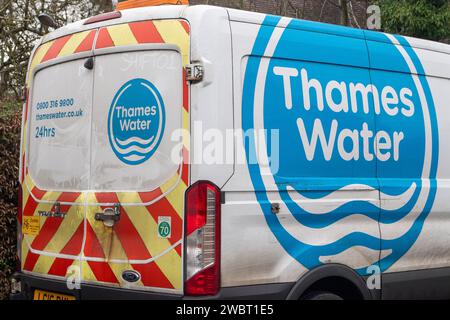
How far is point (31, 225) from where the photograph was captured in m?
4.73

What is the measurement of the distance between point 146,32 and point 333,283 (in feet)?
6.95

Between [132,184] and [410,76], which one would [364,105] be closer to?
[410,76]

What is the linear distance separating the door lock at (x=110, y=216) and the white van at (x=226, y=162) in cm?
Result: 1

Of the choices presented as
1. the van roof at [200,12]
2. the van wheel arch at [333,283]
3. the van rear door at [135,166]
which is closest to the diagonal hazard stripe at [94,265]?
the van rear door at [135,166]

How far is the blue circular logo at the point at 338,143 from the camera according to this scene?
13.2 ft

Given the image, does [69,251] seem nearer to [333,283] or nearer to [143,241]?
[143,241]

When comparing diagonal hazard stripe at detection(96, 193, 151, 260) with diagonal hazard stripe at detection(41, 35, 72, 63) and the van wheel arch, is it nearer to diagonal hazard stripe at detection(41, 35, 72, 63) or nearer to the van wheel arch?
the van wheel arch

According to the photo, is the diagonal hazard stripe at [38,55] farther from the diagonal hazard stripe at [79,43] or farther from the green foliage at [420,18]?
the green foliage at [420,18]

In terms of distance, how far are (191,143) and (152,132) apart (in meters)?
0.34

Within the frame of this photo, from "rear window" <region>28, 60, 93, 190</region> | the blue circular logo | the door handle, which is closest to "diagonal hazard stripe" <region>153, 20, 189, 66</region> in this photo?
the blue circular logo
